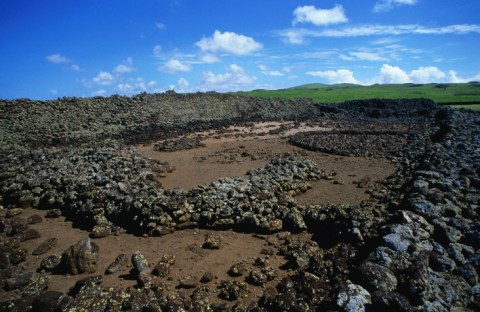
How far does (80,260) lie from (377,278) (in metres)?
6.75

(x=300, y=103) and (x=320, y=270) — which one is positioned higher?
(x=300, y=103)

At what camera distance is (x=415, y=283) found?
18.0ft

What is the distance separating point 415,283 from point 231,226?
5.72m

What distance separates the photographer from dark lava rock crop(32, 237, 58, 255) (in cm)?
888

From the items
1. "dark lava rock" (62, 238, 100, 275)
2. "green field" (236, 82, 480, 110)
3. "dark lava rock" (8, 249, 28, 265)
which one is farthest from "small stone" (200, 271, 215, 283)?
"green field" (236, 82, 480, 110)

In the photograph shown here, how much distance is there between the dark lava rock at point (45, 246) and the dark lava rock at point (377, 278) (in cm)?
831

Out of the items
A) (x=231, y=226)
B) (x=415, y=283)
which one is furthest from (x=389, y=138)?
(x=415, y=283)

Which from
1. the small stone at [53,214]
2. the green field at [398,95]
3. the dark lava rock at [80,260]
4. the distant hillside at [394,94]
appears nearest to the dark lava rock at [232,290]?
the dark lava rock at [80,260]

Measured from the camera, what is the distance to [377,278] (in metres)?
5.79

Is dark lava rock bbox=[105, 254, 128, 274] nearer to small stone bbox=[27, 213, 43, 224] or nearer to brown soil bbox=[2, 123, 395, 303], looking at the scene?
brown soil bbox=[2, 123, 395, 303]

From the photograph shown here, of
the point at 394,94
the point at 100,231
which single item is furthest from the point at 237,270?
the point at 394,94

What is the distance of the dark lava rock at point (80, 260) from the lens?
7.80 metres

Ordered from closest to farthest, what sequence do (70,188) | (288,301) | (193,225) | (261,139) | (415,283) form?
(415,283) < (288,301) < (193,225) < (70,188) < (261,139)

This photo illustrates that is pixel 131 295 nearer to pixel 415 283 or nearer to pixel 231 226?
pixel 231 226
